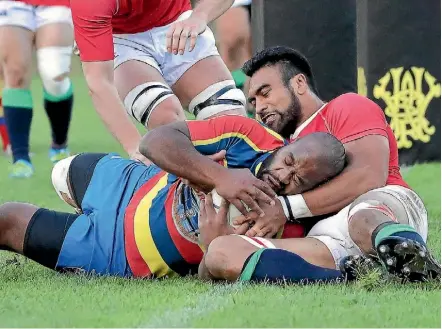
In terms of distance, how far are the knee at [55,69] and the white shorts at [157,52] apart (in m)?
2.66

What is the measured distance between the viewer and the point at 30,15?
9.03 m

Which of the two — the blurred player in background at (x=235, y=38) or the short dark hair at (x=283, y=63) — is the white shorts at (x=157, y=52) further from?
the blurred player in background at (x=235, y=38)

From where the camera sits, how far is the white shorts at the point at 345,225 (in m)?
4.80

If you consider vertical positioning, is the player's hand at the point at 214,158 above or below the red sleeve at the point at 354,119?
below

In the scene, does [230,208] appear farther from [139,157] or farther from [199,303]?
[139,157]

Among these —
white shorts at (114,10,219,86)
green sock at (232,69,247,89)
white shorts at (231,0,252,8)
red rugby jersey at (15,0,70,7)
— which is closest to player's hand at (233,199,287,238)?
white shorts at (114,10,219,86)

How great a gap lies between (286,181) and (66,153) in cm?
513

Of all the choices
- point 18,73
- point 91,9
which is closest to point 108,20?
point 91,9

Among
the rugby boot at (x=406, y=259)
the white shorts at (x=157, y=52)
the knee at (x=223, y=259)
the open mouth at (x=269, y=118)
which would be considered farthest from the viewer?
the white shorts at (x=157, y=52)

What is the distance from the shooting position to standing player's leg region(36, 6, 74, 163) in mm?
9055

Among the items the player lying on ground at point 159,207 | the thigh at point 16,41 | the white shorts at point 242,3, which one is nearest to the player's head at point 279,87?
the player lying on ground at point 159,207

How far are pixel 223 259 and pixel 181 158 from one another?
422 mm

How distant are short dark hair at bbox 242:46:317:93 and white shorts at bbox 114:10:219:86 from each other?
105cm

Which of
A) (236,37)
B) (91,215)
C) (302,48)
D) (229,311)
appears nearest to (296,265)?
(229,311)
